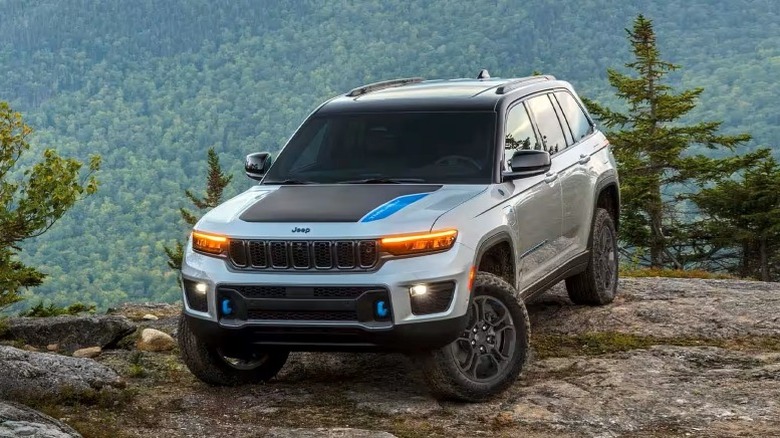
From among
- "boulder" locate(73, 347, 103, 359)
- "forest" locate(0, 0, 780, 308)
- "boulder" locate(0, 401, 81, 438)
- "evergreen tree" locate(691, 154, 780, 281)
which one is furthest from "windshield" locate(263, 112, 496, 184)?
"forest" locate(0, 0, 780, 308)

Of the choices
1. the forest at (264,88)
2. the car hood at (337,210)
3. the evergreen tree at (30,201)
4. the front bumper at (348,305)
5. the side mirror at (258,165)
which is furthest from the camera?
the forest at (264,88)

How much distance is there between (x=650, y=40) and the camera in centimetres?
3394

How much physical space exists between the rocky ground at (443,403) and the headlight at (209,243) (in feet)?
3.01

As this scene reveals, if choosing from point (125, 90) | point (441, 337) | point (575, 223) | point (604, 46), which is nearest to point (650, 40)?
point (575, 223)

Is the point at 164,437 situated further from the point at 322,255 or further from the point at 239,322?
the point at 322,255

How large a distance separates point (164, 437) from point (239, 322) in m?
0.74

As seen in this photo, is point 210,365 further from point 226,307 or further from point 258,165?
point 258,165

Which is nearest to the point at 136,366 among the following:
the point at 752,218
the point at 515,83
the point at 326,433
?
the point at 326,433

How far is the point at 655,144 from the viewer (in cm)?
3341

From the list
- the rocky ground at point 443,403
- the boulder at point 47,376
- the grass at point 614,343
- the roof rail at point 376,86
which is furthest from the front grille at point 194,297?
the grass at point 614,343

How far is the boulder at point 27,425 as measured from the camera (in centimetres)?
543

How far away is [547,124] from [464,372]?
249 cm

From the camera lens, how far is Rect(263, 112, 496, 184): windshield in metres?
7.37

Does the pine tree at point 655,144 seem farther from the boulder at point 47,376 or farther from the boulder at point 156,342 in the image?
the boulder at point 47,376
